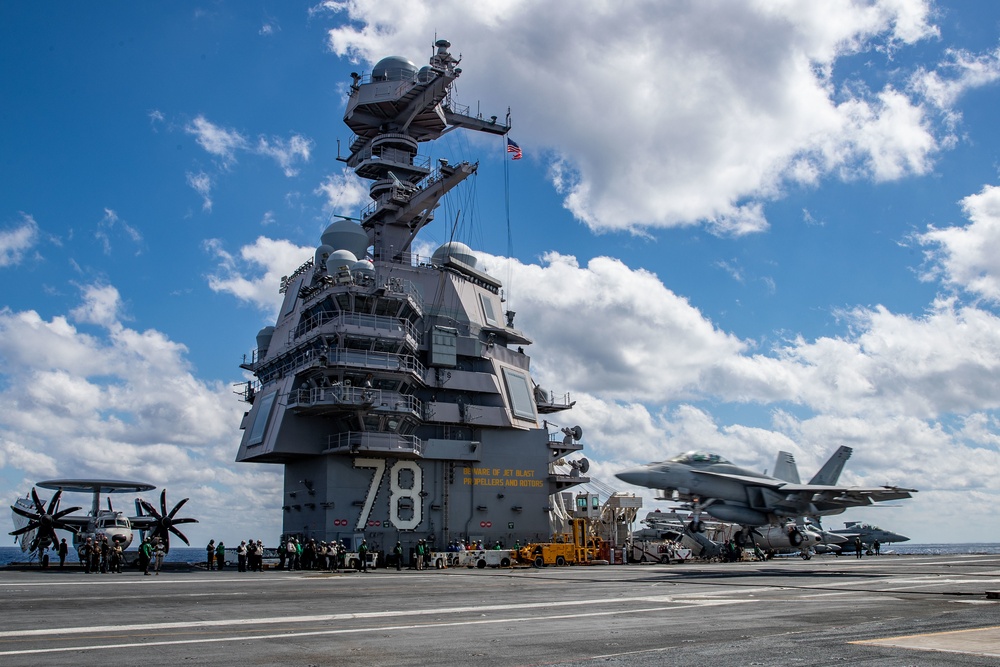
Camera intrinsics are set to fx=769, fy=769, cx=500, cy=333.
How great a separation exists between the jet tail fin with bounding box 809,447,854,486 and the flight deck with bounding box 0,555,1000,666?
19.6 m

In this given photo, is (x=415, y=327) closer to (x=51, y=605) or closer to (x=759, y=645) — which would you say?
(x=51, y=605)

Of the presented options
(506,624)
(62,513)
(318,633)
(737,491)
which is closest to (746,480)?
(737,491)

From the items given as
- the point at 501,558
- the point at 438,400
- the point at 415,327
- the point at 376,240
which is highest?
the point at 376,240

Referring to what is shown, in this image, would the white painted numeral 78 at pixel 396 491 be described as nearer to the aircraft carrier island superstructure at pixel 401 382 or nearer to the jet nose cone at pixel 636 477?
the aircraft carrier island superstructure at pixel 401 382

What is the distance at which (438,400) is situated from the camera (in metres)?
44.8

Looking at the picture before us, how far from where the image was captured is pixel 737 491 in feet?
116

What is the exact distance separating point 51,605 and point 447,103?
4060 cm

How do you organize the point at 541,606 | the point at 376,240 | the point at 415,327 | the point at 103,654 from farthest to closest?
the point at 376,240 < the point at 415,327 < the point at 541,606 < the point at 103,654

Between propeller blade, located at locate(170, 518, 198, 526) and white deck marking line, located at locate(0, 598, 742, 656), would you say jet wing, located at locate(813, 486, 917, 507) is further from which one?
propeller blade, located at locate(170, 518, 198, 526)

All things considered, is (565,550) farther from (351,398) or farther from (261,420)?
(261,420)

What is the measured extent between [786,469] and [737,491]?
379 inches

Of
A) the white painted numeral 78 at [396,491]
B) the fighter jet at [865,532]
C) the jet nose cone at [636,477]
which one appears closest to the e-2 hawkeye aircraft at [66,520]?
the white painted numeral 78 at [396,491]

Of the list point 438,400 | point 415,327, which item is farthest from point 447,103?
Result: point 438,400

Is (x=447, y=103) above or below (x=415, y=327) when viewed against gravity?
above
